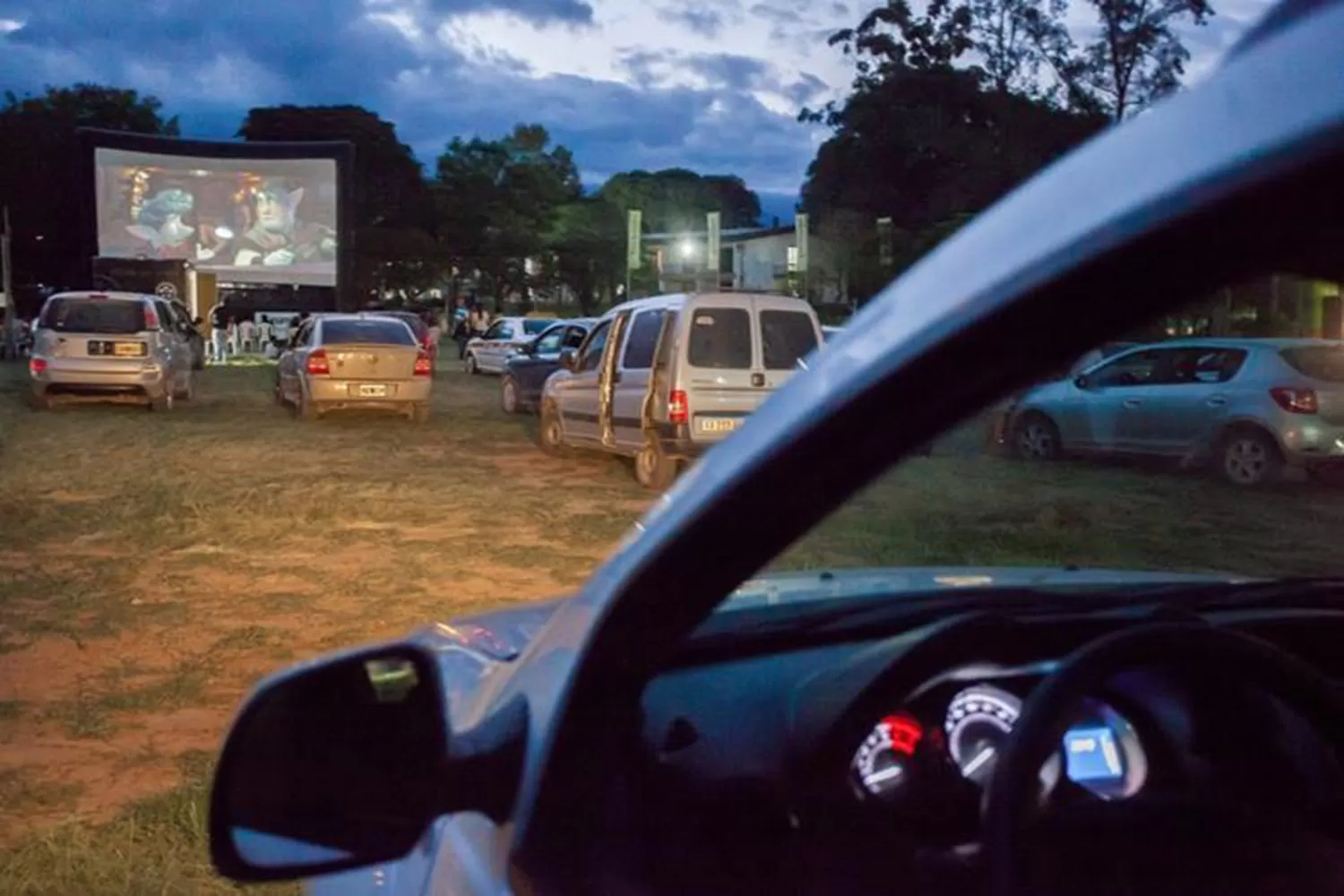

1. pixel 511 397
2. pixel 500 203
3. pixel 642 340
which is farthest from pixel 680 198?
pixel 642 340

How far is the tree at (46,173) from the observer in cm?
6334

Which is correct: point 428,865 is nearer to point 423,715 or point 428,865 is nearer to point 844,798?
point 423,715

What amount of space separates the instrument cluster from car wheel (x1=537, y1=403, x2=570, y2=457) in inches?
540

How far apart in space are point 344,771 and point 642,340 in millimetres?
12082

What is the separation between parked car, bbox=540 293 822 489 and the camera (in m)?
12.7

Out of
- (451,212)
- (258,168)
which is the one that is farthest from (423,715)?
(451,212)

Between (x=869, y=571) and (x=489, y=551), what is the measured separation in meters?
7.22

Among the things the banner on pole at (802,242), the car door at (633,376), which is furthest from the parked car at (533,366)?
the banner on pole at (802,242)

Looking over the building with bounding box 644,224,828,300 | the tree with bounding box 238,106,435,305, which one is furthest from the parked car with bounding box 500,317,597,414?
the tree with bounding box 238,106,435,305

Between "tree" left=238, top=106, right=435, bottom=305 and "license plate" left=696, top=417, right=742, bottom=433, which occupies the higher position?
"tree" left=238, top=106, right=435, bottom=305

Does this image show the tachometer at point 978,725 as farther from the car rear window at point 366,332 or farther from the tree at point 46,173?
the tree at point 46,173

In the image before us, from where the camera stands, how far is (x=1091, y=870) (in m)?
1.68

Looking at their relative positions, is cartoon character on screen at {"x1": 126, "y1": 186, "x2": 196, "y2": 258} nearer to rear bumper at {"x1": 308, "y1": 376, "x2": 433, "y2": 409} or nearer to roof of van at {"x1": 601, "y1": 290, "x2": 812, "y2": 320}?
rear bumper at {"x1": 308, "y1": 376, "x2": 433, "y2": 409}

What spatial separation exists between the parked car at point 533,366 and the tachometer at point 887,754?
18.1m
